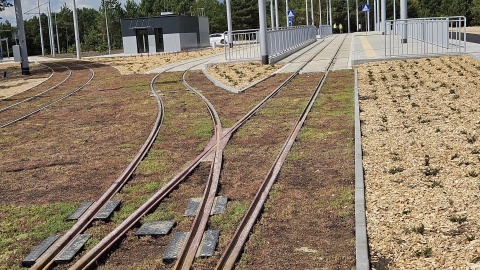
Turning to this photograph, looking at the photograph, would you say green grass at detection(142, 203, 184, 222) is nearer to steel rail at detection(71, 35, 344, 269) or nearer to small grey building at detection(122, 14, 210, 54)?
steel rail at detection(71, 35, 344, 269)

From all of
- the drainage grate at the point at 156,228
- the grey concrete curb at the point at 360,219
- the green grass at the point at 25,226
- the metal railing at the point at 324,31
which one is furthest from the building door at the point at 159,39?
the drainage grate at the point at 156,228

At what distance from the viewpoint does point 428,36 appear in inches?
1075

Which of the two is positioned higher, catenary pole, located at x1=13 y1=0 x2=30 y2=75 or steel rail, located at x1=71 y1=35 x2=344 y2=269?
catenary pole, located at x1=13 y1=0 x2=30 y2=75

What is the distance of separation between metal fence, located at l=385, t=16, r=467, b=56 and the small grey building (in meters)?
30.1

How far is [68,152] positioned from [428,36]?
68.0 ft

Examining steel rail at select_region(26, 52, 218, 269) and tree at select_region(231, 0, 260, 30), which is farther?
tree at select_region(231, 0, 260, 30)

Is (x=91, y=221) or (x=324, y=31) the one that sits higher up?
(x=324, y=31)

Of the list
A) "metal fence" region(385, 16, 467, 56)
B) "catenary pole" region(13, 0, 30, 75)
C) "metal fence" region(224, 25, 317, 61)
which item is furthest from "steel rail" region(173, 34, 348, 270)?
"catenary pole" region(13, 0, 30, 75)

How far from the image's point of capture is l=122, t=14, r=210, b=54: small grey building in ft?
186

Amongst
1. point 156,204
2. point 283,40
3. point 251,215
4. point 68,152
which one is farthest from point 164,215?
point 283,40

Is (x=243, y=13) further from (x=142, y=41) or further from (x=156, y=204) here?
(x=156, y=204)

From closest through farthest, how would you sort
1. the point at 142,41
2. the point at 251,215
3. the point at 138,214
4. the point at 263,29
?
the point at 251,215
the point at 138,214
the point at 263,29
the point at 142,41

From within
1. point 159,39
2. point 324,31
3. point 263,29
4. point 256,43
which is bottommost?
point 256,43

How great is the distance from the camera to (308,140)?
10.1 m
